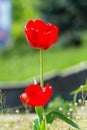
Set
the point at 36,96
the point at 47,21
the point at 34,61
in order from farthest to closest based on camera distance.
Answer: the point at 47,21 < the point at 34,61 < the point at 36,96

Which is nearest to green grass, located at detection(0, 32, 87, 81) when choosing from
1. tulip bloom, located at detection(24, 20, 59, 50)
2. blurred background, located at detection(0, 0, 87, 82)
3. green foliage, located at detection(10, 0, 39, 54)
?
blurred background, located at detection(0, 0, 87, 82)

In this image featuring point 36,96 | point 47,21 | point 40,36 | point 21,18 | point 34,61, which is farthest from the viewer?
point 21,18

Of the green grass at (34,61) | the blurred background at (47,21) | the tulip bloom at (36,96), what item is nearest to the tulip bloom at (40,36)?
the tulip bloom at (36,96)

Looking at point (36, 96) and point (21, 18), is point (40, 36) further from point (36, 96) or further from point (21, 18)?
point (21, 18)

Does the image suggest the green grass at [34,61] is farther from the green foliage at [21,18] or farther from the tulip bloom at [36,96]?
the tulip bloom at [36,96]

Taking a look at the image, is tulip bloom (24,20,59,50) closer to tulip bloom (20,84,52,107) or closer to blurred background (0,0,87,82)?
tulip bloom (20,84,52,107)

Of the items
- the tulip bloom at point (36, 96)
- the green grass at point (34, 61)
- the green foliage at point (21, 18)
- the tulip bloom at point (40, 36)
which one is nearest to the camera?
the tulip bloom at point (36, 96)

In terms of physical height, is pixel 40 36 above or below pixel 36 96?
above

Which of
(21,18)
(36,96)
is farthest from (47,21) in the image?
(36,96)
